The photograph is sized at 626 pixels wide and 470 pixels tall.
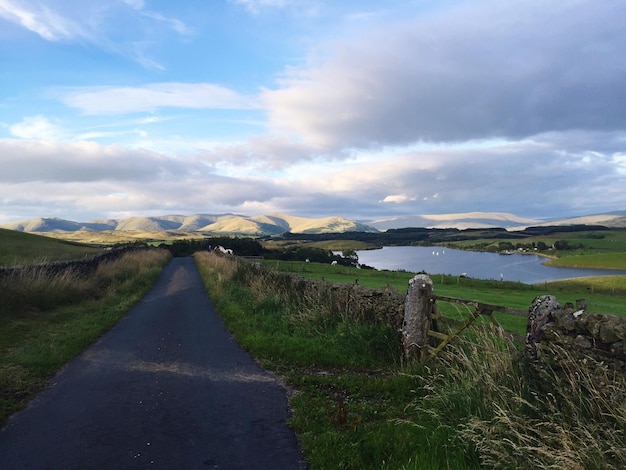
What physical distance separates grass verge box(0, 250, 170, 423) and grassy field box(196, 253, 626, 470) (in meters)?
4.79

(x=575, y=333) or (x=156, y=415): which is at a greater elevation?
(x=575, y=333)

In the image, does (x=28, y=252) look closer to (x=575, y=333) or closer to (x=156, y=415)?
(x=156, y=415)

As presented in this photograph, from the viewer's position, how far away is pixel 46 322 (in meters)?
14.0

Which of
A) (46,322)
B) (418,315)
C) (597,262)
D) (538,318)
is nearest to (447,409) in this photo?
(538,318)

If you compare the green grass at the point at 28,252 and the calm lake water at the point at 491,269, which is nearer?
the green grass at the point at 28,252

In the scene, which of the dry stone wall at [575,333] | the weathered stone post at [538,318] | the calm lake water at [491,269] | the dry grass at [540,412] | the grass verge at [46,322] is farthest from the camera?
the calm lake water at [491,269]

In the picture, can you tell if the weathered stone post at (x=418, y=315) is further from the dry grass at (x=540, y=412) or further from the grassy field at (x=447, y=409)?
the dry grass at (x=540, y=412)

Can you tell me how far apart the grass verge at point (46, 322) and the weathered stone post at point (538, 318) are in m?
8.14

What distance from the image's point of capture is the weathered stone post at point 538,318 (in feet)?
19.1

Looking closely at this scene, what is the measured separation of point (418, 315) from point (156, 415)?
5459 millimetres

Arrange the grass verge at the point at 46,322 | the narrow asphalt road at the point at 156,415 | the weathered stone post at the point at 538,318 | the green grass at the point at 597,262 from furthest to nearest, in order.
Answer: the green grass at the point at 597,262 < the grass verge at the point at 46,322 < the weathered stone post at the point at 538,318 < the narrow asphalt road at the point at 156,415

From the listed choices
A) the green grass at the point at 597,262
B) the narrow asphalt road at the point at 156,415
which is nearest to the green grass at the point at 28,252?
the narrow asphalt road at the point at 156,415

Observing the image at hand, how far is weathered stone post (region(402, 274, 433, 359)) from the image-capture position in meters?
9.00

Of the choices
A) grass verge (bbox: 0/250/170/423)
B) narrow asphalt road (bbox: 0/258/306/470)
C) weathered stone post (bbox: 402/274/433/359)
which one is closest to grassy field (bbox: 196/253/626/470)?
weathered stone post (bbox: 402/274/433/359)
